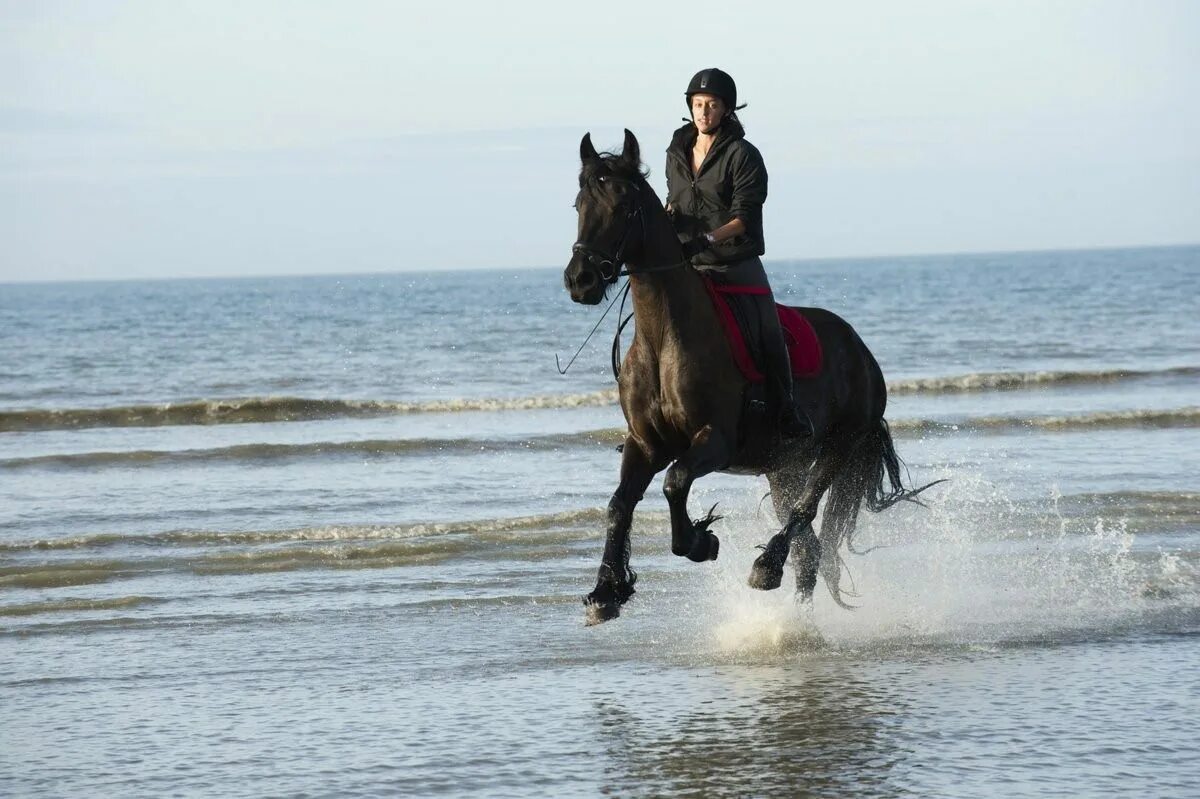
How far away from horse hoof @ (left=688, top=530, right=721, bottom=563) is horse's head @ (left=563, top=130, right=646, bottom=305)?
59.5 inches

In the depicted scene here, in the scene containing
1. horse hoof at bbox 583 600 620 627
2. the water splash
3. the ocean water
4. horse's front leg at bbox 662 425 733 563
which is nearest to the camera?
the ocean water

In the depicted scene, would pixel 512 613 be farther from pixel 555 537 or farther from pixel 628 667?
pixel 555 537

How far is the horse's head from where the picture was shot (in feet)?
23.4

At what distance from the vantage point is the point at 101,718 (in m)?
7.25

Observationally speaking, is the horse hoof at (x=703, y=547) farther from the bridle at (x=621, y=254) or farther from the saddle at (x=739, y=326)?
the bridle at (x=621, y=254)

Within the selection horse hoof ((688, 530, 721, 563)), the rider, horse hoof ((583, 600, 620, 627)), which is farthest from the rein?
horse hoof ((583, 600, 620, 627))

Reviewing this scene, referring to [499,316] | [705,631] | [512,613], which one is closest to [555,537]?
[512,613]

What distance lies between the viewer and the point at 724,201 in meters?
8.32

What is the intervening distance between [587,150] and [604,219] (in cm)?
42

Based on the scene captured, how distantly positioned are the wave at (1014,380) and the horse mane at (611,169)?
714 inches

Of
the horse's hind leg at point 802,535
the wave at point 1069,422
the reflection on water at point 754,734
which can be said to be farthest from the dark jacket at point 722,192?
the wave at point 1069,422

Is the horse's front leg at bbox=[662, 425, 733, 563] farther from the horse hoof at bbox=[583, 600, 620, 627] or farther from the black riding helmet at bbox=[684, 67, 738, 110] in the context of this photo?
the black riding helmet at bbox=[684, 67, 738, 110]

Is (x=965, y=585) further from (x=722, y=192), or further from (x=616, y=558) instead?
(x=722, y=192)

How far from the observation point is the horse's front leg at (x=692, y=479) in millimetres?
7805
